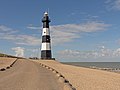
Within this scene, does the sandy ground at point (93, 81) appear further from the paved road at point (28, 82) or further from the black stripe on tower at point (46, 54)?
the black stripe on tower at point (46, 54)

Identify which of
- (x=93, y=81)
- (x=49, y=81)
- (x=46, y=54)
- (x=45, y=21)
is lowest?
(x=93, y=81)

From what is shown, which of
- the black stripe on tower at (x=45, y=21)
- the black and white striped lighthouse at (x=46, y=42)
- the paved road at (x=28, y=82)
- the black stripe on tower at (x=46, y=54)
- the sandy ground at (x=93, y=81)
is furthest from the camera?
the black stripe on tower at (x=45, y=21)

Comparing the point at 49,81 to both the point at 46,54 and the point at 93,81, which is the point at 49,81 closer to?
the point at 93,81

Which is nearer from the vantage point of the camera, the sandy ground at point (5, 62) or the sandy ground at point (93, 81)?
the sandy ground at point (93, 81)

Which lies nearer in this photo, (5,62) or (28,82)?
(28,82)

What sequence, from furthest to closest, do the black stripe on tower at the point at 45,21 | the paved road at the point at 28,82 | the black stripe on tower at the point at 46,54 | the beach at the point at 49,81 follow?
the black stripe on tower at the point at 45,21, the black stripe on tower at the point at 46,54, the beach at the point at 49,81, the paved road at the point at 28,82

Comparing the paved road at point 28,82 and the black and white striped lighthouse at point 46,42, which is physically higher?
the black and white striped lighthouse at point 46,42

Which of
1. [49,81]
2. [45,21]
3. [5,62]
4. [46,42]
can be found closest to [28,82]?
[49,81]

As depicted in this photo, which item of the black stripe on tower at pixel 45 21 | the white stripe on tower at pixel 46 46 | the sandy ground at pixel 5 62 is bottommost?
the sandy ground at pixel 5 62

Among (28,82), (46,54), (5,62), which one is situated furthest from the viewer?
(46,54)

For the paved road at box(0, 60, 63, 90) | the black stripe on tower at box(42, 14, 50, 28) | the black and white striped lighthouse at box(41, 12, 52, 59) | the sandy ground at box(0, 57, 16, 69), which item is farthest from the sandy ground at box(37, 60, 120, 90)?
the black stripe on tower at box(42, 14, 50, 28)

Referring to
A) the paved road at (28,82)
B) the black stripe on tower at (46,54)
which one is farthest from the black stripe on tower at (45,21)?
the paved road at (28,82)

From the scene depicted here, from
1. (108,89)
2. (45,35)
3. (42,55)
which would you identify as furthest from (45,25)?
(108,89)

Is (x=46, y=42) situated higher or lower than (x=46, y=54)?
higher
